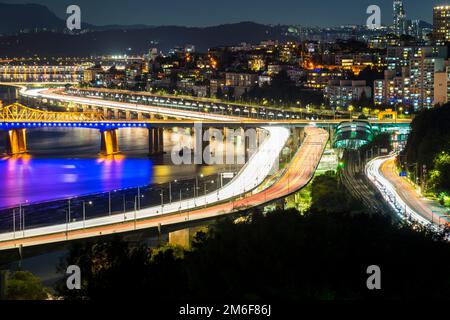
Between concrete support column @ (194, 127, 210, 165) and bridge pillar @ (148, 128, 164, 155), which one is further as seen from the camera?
bridge pillar @ (148, 128, 164, 155)

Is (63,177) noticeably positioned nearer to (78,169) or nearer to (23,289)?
(78,169)

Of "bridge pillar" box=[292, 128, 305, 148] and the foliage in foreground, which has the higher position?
the foliage in foreground

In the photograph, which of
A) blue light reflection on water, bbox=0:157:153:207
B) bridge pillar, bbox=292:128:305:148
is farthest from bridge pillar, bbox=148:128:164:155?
bridge pillar, bbox=292:128:305:148

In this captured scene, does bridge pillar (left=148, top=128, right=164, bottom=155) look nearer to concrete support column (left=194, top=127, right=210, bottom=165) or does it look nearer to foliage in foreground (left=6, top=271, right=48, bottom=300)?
concrete support column (left=194, top=127, right=210, bottom=165)

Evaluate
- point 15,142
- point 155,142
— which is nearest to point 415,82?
point 155,142

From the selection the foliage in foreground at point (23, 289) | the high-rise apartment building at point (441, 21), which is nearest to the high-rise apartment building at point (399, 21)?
the high-rise apartment building at point (441, 21)

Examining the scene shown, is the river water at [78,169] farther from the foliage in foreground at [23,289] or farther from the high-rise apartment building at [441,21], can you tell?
the high-rise apartment building at [441,21]
